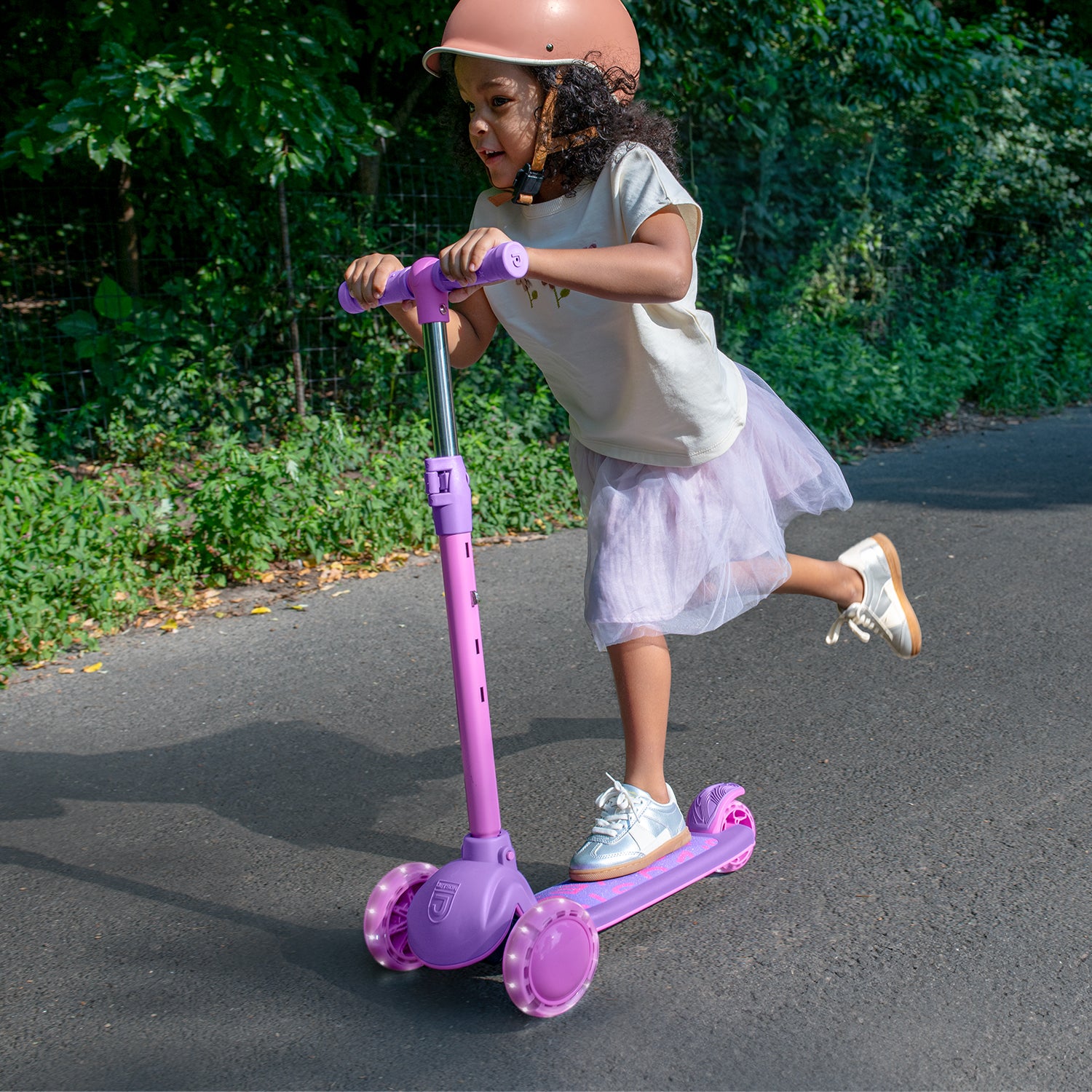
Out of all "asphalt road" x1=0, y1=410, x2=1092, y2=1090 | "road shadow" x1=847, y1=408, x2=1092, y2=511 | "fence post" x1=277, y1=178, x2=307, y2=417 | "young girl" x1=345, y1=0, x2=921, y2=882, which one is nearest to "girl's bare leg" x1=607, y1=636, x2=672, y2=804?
"young girl" x1=345, y1=0, x2=921, y2=882

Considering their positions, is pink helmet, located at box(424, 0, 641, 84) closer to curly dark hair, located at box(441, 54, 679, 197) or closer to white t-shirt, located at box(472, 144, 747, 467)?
curly dark hair, located at box(441, 54, 679, 197)

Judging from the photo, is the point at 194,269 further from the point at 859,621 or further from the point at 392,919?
the point at 392,919

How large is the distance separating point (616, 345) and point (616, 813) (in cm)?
102

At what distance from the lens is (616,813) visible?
2.58 meters

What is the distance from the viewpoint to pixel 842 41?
888 centimetres

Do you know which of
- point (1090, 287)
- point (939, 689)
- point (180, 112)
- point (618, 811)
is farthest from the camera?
point (1090, 287)

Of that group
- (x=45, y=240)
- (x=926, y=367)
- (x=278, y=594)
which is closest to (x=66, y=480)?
(x=278, y=594)

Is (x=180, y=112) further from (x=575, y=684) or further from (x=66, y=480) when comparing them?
(x=575, y=684)

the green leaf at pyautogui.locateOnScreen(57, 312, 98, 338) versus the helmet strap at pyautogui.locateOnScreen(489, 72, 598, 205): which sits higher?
the helmet strap at pyautogui.locateOnScreen(489, 72, 598, 205)

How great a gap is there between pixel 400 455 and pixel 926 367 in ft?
15.5

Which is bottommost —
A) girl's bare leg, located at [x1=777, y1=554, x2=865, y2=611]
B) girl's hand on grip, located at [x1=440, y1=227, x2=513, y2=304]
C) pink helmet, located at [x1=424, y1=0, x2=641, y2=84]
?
girl's bare leg, located at [x1=777, y1=554, x2=865, y2=611]

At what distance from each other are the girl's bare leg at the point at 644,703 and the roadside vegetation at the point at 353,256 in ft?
8.81

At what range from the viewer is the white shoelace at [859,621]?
3.20 metres

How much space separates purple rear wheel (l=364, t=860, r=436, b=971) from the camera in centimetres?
234
